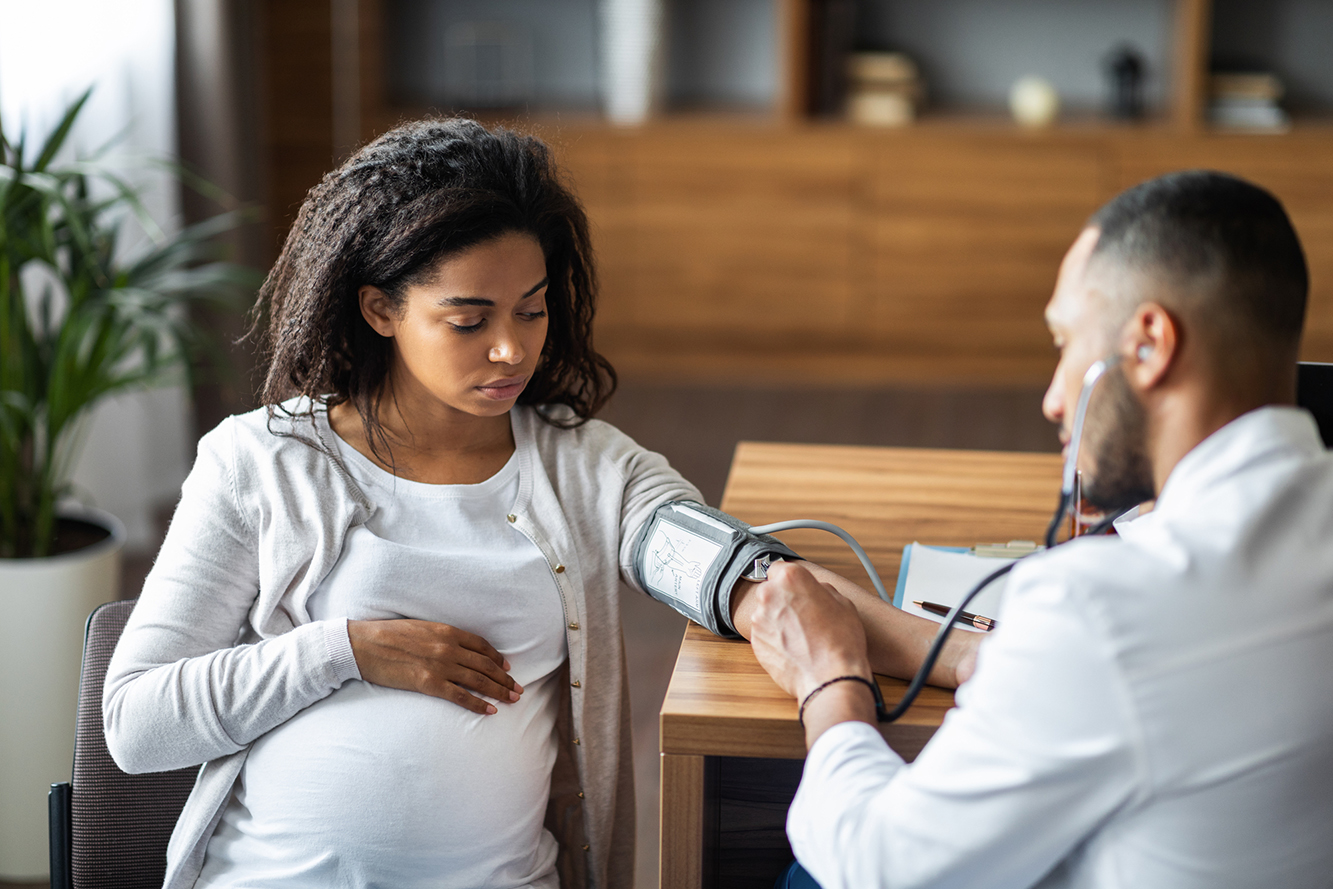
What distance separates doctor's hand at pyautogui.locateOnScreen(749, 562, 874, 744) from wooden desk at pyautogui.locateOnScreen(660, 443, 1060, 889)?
3 cm

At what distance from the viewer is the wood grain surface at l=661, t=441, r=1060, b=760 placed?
3.33 feet

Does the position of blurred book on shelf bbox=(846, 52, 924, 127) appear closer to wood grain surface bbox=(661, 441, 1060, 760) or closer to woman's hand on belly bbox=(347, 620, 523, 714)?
wood grain surface bbox=(661, 441, 1060, 760)

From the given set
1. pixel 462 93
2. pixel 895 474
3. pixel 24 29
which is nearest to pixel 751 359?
pixel 462 93

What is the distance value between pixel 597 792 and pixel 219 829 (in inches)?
13.7

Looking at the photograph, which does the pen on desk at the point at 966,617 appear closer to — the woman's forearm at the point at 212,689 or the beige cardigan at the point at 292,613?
the beige cardigan at the point at 292,613

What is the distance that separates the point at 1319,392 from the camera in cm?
120

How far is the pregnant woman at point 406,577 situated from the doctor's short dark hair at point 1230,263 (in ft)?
1.87

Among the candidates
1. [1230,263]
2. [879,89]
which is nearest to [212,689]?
[1230,263]

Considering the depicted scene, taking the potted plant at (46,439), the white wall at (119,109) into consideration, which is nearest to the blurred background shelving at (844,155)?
the white wall at (119,109)

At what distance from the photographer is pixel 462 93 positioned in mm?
4762

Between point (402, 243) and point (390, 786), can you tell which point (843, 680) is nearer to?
point (390, 786)

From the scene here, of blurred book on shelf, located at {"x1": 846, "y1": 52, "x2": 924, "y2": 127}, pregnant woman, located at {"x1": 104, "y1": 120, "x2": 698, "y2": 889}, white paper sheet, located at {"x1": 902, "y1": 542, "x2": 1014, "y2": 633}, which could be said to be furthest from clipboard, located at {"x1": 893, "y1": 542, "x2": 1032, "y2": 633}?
blurred book on shelf, located at {"x1": 846, "y1": 52, "x2": 924, "y2": 127}

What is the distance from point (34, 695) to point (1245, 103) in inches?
162

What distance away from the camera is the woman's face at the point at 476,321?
118 cm
